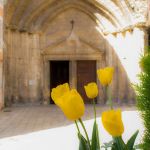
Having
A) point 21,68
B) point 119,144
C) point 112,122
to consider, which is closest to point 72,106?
point 112,122

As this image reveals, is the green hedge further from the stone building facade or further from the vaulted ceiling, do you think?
the stone building facade

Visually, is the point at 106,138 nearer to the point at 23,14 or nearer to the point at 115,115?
the point at 115,115

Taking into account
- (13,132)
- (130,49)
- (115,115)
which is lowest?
(13,132)

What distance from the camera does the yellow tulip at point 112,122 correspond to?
1.13 m

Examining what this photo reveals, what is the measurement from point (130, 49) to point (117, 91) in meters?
2.00

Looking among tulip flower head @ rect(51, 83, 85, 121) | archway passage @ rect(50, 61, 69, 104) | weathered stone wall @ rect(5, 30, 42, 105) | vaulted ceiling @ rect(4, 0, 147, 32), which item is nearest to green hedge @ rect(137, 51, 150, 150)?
tulip flower head @ rect(51, 83, 85, 121)

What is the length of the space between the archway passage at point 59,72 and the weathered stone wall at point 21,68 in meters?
0.92

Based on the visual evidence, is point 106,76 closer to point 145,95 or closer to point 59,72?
point 145,95

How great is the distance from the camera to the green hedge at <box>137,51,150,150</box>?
1.25 metres

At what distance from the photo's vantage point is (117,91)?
14977 mm

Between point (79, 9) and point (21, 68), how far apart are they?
12.8ft

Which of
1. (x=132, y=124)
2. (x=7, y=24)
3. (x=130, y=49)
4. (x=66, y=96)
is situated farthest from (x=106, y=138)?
(x=7, y=24)

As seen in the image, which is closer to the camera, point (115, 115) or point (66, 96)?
point (115, 115)

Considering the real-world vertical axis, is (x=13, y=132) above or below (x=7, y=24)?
below
